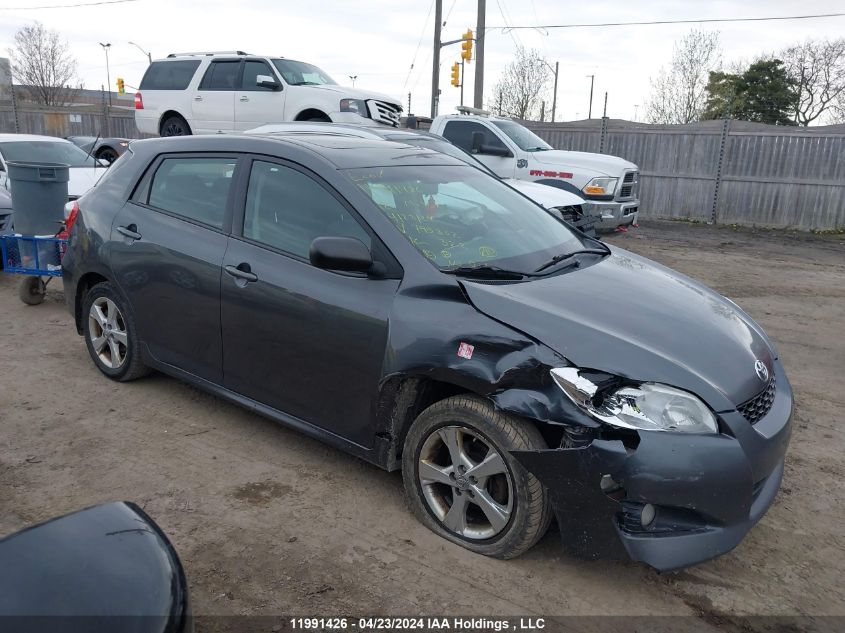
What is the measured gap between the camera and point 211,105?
12.9 m

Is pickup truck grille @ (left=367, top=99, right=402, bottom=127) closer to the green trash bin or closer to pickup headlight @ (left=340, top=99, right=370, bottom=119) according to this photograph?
pickup headlight @ (left=340, top=99, right=370, bottom=119)

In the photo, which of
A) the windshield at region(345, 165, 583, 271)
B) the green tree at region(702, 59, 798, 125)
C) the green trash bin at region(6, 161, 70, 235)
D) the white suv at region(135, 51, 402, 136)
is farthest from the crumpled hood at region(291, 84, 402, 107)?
the green tree at region(702, 59, 798, 125)

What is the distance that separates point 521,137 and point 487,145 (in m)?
0.77

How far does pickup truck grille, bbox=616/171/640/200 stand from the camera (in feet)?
39.5

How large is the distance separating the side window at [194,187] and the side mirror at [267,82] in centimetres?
806

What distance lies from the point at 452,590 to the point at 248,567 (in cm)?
89

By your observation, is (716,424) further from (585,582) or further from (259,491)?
(259,491)

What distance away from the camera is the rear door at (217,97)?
1266 cm

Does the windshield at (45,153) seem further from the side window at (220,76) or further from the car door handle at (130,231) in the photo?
the car door handle at (130,231)

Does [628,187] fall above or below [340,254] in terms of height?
above

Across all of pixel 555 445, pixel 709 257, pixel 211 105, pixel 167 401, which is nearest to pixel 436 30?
pixel 211 105

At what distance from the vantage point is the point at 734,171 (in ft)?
57.0

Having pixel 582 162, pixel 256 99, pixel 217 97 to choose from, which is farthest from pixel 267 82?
pixel 582 162

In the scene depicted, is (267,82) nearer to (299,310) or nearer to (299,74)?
(299,74)
